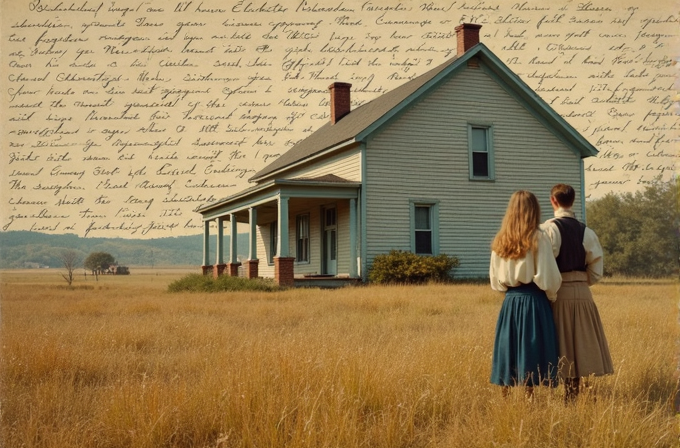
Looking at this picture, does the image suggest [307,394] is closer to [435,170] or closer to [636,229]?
[435,170]

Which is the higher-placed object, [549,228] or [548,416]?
[549,228]

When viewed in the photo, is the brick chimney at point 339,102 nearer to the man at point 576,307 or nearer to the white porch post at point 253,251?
the white porch post at point 253,251

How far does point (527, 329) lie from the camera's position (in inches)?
212

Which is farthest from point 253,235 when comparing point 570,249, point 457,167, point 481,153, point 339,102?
point 570,249

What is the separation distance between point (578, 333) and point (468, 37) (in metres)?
20.3

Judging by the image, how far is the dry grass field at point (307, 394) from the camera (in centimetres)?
466

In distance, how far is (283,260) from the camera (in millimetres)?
21219

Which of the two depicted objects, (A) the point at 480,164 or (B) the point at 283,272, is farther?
(A) the point at 480,164

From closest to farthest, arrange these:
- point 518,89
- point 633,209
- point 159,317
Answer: point 159,317, point 518,89, point 633,209

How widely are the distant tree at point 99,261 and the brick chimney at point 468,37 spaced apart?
48846mm

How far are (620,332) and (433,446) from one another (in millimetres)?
5902

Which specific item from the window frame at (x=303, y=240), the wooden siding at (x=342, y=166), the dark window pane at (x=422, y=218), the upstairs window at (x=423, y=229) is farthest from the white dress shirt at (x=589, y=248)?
the window frame at (x=303, y=240)

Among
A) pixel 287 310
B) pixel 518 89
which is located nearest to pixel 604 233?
pixel 518 89

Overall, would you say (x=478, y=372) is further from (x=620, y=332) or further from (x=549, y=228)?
(x=620, y=332)
